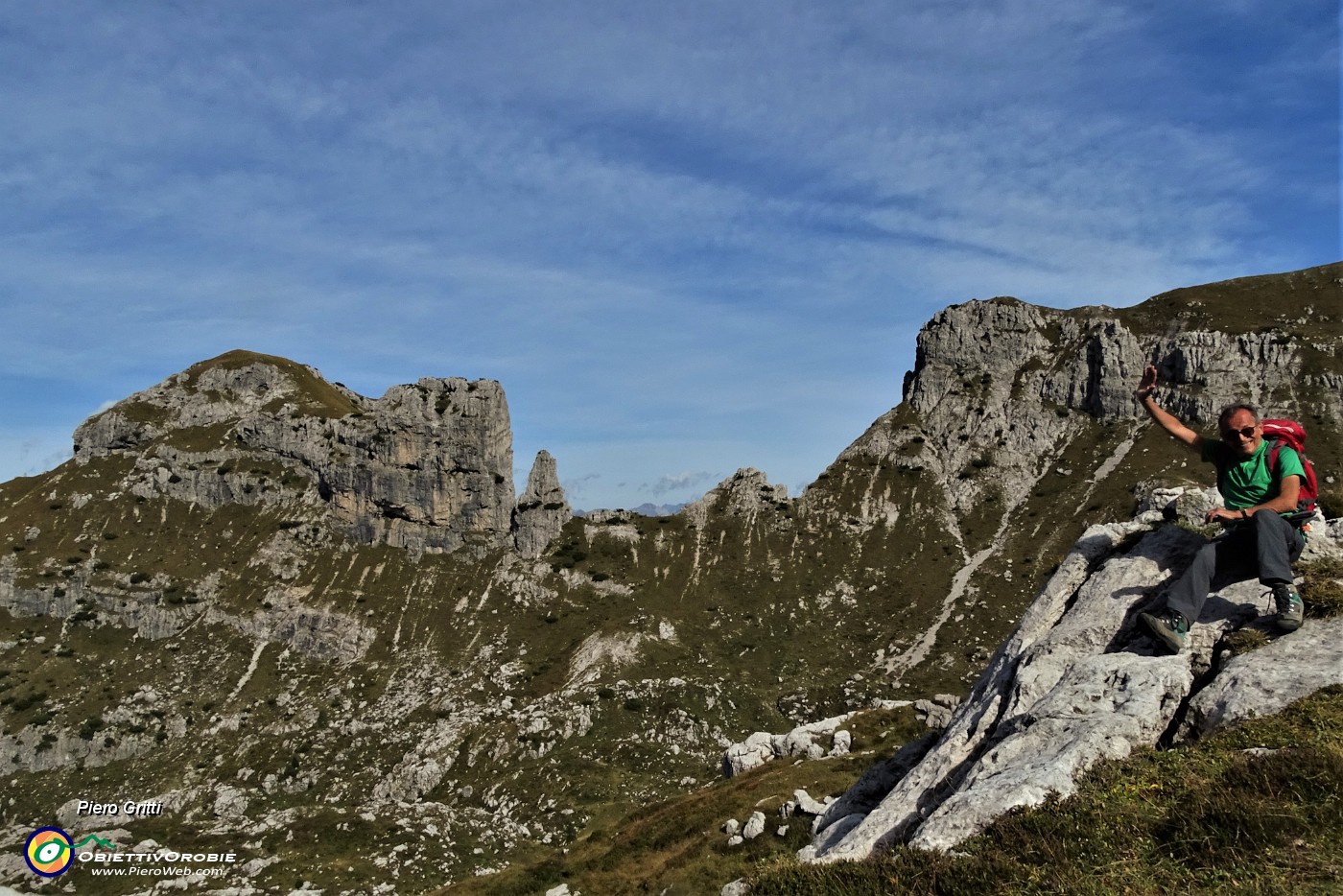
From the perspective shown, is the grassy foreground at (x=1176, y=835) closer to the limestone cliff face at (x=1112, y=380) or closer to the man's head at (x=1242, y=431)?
the man's head at (x=1242, y=431)

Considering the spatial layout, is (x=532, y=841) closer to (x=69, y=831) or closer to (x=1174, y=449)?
(x=69, y=831)

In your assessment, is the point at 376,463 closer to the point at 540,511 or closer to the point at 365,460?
the point at 365,460

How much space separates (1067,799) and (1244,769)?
2.15 metres

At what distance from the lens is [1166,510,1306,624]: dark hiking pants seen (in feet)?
40.5

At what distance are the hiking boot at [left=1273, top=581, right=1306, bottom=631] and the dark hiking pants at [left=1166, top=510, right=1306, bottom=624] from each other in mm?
153

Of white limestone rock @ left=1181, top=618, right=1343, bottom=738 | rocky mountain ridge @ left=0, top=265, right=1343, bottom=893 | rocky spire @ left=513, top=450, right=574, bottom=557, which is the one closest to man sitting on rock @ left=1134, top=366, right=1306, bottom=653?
white limestone rock @ left=1181, top=618, right=1343, bottom=738

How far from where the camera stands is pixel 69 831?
92.0m

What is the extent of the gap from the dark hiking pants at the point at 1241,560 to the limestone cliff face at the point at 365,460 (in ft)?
526

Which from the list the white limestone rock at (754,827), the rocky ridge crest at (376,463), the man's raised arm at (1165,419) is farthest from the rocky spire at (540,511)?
the man's raised arm at (1165,419)

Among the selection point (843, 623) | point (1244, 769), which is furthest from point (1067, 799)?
point (843, 623)

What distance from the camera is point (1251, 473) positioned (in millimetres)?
13602

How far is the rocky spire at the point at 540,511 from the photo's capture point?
164 m

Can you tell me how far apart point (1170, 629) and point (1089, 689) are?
1.81 meters

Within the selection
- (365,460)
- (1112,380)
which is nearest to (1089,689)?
(365,460)
